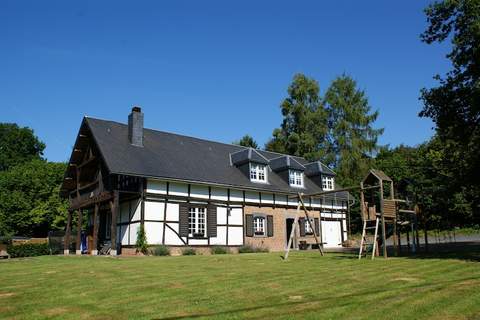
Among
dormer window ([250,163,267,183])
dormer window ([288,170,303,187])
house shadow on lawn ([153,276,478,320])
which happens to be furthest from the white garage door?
house shadow on lawn ([153,276,478,320])

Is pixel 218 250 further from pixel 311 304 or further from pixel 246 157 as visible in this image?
pixel 311 304

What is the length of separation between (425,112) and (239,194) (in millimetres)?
11581

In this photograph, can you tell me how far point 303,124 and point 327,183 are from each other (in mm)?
12765

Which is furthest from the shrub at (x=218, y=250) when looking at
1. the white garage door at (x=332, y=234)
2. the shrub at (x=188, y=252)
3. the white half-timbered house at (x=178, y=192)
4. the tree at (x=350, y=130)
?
the tree at (x=350, y=130)

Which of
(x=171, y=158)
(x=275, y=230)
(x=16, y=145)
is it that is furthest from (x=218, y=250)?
(x=16, y=145)

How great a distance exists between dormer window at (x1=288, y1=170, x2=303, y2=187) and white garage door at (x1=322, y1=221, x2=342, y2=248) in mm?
3080

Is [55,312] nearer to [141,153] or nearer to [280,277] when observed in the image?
[280,277]

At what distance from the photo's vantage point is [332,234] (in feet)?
99.1

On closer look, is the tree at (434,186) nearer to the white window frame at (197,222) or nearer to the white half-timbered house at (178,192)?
the white half-timbered house at (178,192)

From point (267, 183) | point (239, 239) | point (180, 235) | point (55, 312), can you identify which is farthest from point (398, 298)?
point (267, 183)

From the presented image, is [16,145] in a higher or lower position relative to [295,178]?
higher

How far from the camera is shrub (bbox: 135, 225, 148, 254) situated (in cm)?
2042

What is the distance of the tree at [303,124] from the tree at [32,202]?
69.8 feet

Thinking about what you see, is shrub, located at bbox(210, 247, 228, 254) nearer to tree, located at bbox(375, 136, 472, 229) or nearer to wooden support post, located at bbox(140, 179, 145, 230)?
wooden support post, located at bbox(140, 179, 145, 230)
